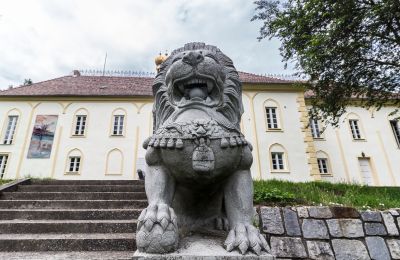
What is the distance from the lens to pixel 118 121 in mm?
17984

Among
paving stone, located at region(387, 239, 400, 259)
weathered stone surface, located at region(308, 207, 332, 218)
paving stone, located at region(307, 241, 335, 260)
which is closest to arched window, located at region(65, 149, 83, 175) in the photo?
weathered stone surface, located at region(308, 207, 332, 218)

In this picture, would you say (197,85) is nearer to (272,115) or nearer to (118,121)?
(272,115)

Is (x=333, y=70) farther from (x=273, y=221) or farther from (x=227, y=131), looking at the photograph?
(x=227, y=131)

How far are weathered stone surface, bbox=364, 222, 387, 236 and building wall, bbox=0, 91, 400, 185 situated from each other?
11936 millimetres

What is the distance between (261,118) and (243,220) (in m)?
16.4

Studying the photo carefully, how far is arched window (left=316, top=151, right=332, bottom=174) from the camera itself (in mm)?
17984

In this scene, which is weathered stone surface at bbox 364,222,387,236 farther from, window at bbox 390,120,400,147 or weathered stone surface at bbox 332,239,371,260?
window at bbox 390,120,400,147

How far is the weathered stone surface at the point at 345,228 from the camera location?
362 cm

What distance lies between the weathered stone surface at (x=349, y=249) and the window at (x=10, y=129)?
66.6 feet

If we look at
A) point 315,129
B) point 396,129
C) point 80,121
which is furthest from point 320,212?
point 396,129

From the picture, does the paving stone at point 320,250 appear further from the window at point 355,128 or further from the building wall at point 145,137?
the window at point 355,128

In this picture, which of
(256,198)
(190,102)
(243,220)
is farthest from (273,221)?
(190,102)

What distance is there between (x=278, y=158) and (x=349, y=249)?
13324 millimetres

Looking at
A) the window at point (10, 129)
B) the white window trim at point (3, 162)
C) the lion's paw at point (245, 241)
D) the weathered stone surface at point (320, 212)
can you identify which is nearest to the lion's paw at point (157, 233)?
the lion's paw at point (245, 241)
